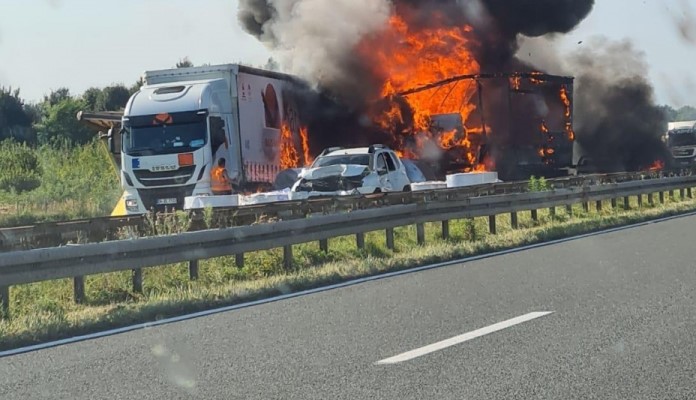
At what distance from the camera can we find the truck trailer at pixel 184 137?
21.8 metres

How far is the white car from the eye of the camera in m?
20.8

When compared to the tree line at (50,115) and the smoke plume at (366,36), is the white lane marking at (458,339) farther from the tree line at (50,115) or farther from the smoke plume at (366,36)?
the tree line at (50,115)

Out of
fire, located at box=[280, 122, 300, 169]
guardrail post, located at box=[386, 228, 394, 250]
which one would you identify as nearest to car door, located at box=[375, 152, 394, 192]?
fire, located at box=[280, 122, 300, 169]

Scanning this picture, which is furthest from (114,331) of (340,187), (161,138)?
(161,138)

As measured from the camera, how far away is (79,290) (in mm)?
10695

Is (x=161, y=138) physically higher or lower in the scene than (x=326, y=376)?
higher

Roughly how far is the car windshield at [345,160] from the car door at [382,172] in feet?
0.99

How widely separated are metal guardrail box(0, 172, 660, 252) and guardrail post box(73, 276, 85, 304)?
1403mm

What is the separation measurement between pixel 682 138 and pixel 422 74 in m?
22.0

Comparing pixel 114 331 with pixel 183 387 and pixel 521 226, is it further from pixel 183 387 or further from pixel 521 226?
pixel 521 226

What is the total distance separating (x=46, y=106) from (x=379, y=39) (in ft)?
234

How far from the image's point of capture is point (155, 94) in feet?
73.0

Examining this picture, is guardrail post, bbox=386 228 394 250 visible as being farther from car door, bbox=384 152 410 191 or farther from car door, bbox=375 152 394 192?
car door, bbox=384 152 410 191

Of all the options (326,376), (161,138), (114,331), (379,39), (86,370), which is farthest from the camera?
(379,39)
